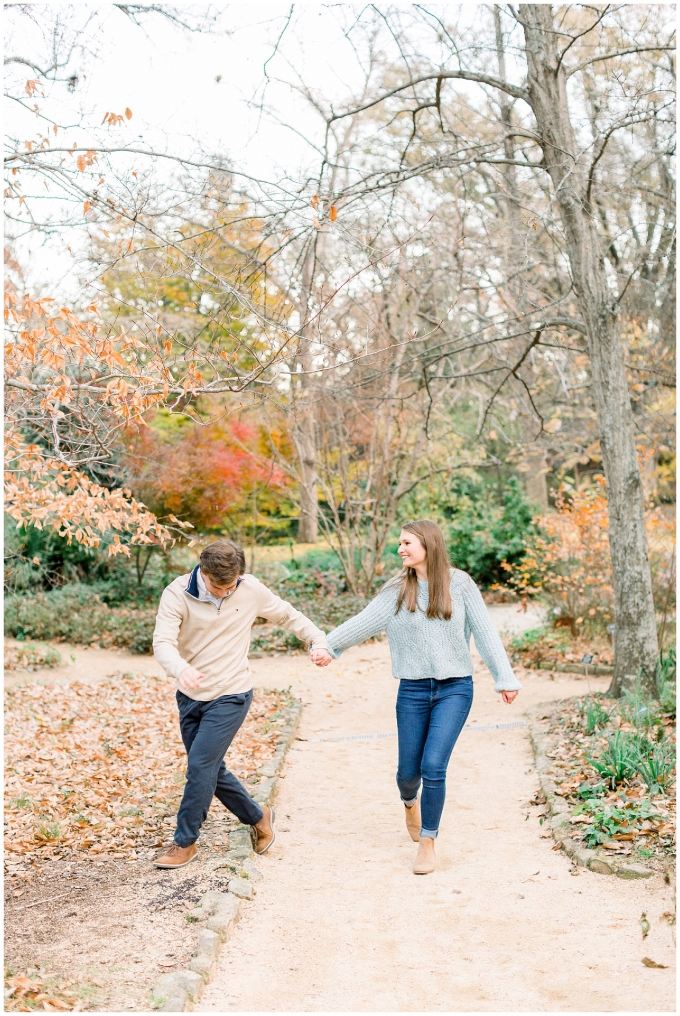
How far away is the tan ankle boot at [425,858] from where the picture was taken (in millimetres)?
4527

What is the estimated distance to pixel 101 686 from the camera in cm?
991

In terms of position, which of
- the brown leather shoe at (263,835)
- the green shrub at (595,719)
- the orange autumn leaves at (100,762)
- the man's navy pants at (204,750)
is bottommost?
the orange autumn leaves at (100,762)

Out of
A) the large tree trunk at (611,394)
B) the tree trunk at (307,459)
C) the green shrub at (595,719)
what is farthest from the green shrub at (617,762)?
the tree trunk at (307,459)

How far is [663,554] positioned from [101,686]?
22.5 feet

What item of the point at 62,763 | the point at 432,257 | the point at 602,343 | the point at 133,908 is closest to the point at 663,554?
the point at 602,343

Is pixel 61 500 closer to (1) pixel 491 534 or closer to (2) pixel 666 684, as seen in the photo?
(2) pixel 666 684

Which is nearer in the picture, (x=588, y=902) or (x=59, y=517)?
(x=588, y=902)

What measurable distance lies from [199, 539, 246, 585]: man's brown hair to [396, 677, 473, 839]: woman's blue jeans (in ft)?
3.42

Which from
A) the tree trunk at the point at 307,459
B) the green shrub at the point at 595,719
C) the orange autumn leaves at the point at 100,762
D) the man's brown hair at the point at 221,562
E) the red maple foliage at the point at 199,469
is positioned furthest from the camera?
the tree trunk at the point at 307,459

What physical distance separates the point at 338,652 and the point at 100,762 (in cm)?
286

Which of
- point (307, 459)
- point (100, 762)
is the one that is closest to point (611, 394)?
point (100, 762)

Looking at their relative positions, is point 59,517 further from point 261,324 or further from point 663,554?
point 663,554

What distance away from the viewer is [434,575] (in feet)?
15.0

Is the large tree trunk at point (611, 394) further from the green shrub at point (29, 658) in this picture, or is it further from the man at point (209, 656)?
the green shrub at point (29, 658)
